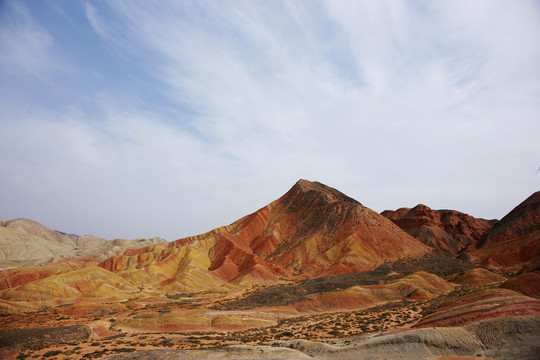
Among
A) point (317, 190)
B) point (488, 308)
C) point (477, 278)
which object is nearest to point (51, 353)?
point (488, 308)

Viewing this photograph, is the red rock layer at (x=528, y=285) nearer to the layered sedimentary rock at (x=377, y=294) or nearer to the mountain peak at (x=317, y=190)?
the layered sedimentary rock at (x=377, y=294)

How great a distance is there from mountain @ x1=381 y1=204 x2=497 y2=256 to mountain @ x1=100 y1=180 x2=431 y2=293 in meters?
24.3

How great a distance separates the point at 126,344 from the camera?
3066cm

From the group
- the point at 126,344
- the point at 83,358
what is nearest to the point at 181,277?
the point at 126,344

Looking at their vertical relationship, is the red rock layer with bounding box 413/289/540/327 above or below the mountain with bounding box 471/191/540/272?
below

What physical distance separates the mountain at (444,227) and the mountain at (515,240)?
10.0 m

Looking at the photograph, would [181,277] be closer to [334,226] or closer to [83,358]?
[334,226]

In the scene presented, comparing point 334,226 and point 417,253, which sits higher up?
point 334,226

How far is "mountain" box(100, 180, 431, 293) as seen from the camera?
88.6 metres

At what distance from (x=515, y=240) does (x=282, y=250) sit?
221 ft

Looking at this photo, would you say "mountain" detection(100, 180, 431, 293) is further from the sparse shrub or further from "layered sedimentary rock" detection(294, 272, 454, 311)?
Answer: the sparse shrub

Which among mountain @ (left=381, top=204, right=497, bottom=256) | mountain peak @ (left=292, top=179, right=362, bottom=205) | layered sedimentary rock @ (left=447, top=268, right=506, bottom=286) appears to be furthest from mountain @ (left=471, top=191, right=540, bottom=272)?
mountain peak @ (left=292, top=179, right=362, bottom=205)

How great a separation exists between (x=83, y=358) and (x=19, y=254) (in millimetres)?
127876

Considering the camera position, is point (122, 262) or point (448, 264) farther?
point (122, 262)
